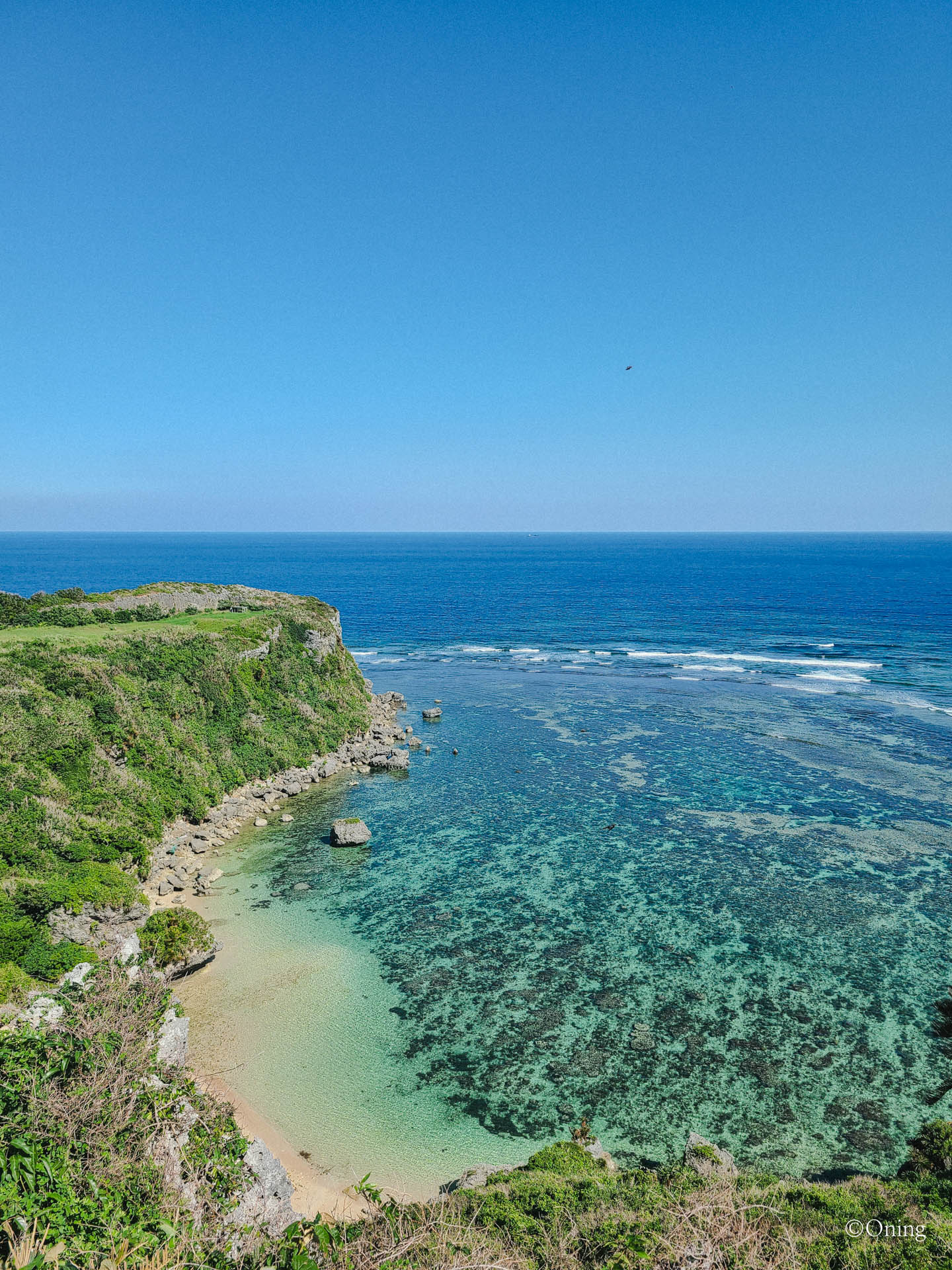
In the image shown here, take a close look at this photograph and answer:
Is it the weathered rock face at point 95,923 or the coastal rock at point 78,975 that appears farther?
the weathered rock face at point 95,923

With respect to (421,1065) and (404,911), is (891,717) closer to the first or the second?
(404,911)

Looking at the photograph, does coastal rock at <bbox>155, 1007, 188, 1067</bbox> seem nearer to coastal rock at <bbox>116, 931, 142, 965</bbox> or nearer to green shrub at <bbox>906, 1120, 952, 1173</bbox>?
coastal rock at <bbox>116, 931, 142, 965</bbox>

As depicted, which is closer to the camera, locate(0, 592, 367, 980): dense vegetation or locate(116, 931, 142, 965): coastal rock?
locate(116, 931, 142, 965): coastal rock

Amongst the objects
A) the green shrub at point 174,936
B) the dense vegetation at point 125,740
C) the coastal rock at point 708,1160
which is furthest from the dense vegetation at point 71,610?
the coastal rock at point 708,1160

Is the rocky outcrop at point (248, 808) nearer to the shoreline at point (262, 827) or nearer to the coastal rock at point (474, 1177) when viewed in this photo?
the shoreline at point (262, 827)

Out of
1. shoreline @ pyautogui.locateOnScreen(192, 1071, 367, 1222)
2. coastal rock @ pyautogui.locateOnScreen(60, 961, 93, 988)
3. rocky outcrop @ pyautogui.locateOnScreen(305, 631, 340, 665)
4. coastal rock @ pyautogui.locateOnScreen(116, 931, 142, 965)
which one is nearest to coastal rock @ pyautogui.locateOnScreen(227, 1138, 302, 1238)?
shoreline @ pyautogui.locateOnScreen(192, 1071, 367, 1222)

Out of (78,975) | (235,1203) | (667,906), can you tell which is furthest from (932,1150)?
(78,975)

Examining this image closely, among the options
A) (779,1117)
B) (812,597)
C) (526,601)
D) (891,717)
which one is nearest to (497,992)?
(779,1117)
